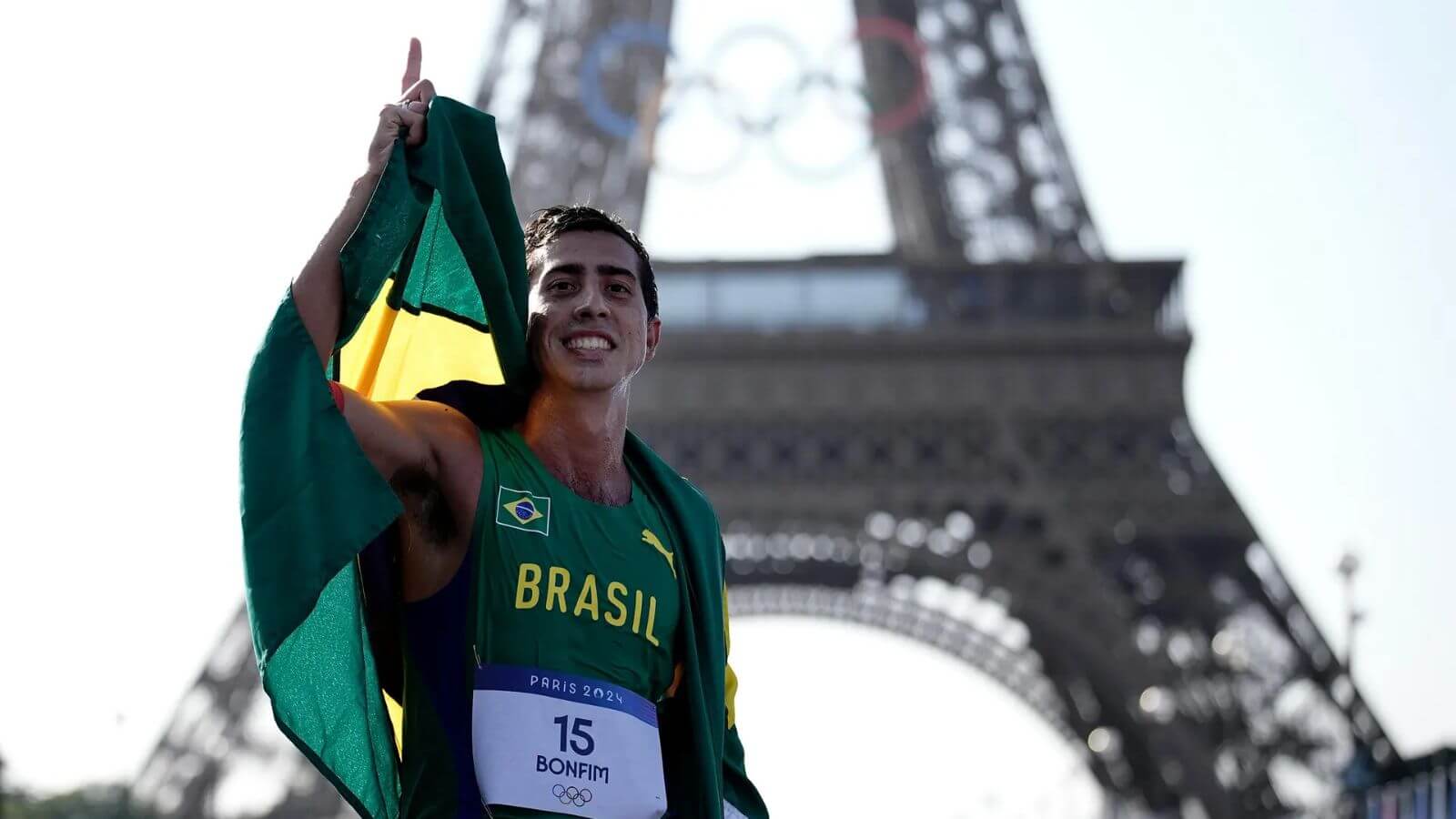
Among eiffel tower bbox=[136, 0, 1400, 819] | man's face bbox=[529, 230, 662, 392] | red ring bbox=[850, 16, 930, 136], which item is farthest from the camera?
red ring bbox=[850, 16, 930, 136]

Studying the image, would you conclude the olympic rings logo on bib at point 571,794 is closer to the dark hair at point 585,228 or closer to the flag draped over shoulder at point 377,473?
the flag draped over shoulder at point 377,473

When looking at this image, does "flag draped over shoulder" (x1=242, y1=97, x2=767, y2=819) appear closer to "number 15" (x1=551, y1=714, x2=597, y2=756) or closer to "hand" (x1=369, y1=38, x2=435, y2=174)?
"hand" (x1=369, y1=38, x2=435, y2=174)

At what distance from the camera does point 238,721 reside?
31359 mm

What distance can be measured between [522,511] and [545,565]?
0.36ft

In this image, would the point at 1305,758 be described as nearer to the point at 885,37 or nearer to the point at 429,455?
the point at 885,37

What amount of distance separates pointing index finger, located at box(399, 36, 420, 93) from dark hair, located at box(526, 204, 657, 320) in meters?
0.33

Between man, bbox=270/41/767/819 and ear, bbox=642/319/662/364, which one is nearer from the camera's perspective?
man, bbox=270/41/767/819

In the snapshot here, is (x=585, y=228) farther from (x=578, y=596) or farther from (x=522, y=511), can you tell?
(x=578, y=596)

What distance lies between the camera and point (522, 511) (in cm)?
396

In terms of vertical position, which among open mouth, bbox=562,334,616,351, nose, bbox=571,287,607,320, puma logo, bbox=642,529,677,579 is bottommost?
puma logo, bbox=642,529,677,579

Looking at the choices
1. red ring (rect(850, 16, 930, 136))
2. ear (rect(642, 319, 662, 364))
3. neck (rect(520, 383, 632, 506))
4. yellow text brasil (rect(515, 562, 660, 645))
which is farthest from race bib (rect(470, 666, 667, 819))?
red ring (rect(850, 16, 930, 136))

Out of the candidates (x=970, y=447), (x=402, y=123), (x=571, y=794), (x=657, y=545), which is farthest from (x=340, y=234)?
(x=970, y=447)

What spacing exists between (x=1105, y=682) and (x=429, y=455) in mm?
30362

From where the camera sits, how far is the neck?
13.5 feet
